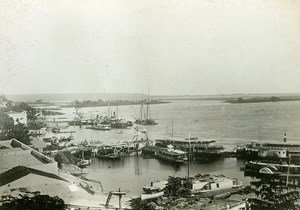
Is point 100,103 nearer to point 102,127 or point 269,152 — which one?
point 102,127

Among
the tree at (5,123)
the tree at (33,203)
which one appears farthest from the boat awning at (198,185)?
the tree at (5,123)

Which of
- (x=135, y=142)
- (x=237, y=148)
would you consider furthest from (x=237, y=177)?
(x=135, y=142)

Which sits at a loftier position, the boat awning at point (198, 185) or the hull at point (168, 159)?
the hull at point (168, 159)

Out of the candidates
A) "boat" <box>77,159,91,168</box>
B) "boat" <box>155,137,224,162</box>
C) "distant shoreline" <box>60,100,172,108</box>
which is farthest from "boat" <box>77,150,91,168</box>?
"boat" <box>155,137,224,162</box>

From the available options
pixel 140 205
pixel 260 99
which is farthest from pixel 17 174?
pixel 260 99

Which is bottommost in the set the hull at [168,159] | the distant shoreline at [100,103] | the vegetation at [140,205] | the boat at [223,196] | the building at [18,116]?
the vegetation at [140,205]

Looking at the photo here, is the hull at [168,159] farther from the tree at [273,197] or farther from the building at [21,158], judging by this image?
the building at [21,158]
